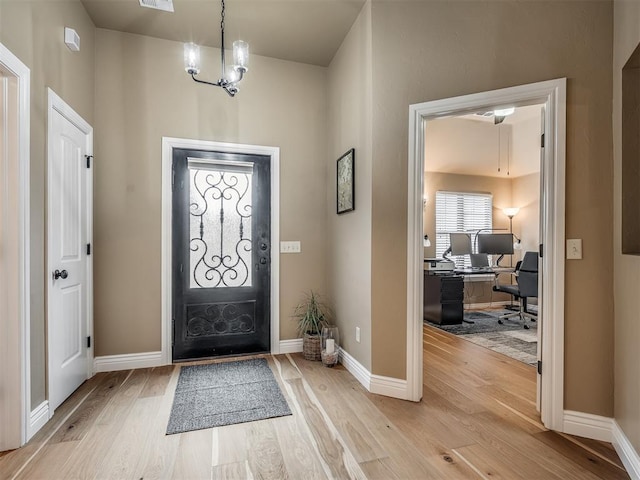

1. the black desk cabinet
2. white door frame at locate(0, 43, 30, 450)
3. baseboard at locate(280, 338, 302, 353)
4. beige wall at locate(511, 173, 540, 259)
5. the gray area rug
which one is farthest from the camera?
beige wall at locate(511, 173, 540, 259)

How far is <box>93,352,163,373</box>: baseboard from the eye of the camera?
290 cm

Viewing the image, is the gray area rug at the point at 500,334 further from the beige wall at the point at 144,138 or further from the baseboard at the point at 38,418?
the baseboard at the point at 38,418

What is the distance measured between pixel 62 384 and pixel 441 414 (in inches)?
105

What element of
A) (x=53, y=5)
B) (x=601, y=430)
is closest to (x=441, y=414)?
(x=601, y=430)

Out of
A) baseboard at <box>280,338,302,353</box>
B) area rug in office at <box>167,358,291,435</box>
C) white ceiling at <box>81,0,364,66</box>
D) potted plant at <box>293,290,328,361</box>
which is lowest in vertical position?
area rug in office at <box>167,358,291,435</box>

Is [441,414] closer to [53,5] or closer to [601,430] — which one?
[601,430]

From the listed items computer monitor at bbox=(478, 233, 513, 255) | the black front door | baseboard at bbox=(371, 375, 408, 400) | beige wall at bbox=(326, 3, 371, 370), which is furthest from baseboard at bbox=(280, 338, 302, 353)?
computer monitor at bbox=(478, 233, 513, 255)

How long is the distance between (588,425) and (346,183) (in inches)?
93.4

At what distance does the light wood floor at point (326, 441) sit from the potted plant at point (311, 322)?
531 millimetres

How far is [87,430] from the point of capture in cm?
202

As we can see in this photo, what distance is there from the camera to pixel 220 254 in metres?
3.25

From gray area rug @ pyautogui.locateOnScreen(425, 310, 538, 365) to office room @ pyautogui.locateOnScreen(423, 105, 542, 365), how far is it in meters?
0.02

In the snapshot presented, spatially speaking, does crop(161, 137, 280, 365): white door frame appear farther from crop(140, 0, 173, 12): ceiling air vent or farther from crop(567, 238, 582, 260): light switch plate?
crop(567, 238, 582, 260): light switch plate

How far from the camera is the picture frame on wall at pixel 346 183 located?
2861mm
